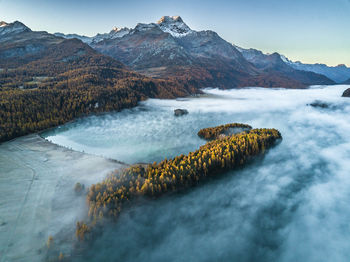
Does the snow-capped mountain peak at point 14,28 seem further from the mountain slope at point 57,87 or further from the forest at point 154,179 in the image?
the forest at point 154,179

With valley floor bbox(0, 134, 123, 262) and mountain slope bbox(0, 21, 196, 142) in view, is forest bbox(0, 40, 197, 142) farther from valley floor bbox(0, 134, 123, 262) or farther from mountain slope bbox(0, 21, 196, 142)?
valley floor bbox(0, 134, 123, 262)

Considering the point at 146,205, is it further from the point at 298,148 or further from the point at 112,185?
the point at 298,148

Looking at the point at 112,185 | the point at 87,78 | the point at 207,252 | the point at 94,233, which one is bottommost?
the point at 207,252

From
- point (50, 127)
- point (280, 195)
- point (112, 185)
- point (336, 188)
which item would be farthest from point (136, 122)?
point (336, 188)

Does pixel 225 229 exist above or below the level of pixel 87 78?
below

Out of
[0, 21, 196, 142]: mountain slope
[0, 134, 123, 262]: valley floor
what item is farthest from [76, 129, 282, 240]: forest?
[0, 21, 196, 142]: mountain slope

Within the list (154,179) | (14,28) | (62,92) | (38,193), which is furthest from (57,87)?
(14,28)
